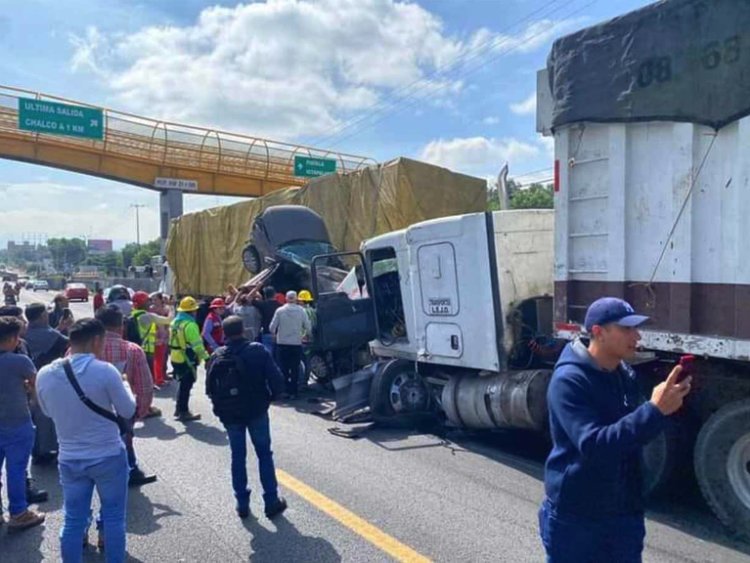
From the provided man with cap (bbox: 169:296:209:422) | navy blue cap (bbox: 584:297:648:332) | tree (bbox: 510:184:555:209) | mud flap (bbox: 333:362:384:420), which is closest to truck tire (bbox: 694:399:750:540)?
navy blue cap (bbox: 584:297:648:332)

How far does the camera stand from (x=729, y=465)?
4.52 meters

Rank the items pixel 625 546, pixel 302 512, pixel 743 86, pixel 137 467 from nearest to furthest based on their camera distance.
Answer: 1. pixel 625 546
2. pixel 743 86
3. pixel 302 512
4. pixel 137 467

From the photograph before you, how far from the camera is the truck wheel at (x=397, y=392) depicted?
769cm

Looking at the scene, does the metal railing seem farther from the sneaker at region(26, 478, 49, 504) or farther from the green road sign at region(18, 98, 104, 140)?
the sneaker at region(26, 478, 49, 504)

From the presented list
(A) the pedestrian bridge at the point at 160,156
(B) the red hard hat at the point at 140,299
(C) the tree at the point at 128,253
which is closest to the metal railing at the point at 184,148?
(A) the pedestrian bridge at the point at 160,156

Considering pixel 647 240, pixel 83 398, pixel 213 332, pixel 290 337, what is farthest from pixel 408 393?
pixel 83 398

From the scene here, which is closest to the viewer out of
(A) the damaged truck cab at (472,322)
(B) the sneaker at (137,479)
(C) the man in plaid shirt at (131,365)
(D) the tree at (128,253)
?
(C) the man in plaid shirt at (131,365)

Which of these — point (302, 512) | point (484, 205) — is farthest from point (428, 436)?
point (484, 205)

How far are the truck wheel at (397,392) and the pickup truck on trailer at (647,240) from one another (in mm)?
1140

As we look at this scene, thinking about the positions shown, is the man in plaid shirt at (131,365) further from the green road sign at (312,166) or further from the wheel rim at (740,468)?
the green road sign at (312,166)

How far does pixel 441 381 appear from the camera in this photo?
24.8 feet

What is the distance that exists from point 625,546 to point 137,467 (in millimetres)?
4557

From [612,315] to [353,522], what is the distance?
9.67 feet

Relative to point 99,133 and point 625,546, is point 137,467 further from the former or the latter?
point 99,133
